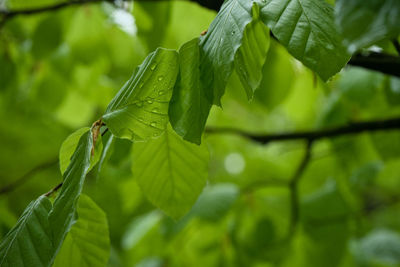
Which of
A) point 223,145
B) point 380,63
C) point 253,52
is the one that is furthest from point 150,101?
point 223,145

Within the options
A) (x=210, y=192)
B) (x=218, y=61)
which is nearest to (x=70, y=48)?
(x=210, y=192)

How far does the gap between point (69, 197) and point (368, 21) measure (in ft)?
0.94

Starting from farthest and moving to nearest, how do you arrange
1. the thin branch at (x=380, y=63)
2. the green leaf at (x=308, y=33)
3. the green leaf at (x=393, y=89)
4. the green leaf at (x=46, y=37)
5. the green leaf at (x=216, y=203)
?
the green leaf at (x=46, y=37)
the green leaf at (x=216, y=203)
the green leaf at (x=393, y=89)
the thin branch at (x=380, y=63)
the green leaf at (x=308, y=33)

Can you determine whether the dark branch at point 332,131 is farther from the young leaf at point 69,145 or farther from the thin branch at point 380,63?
the young leaf at point 69,145

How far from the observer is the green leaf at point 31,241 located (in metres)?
0.40

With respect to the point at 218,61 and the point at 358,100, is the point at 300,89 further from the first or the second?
the point at 218,61

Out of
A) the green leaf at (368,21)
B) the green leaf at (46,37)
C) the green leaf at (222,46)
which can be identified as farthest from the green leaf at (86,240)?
the green leaf at (46,37)

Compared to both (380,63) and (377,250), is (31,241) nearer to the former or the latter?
(380,63)

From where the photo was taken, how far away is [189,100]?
424mm

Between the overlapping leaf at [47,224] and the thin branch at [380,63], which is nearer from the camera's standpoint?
the overlapping leaf at [47,224]

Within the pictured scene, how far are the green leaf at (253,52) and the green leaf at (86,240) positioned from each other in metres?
0.23

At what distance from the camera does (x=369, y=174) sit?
1.24 m

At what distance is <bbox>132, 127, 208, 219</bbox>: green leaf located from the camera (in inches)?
22.2

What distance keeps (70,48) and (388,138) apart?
36.4 inches
